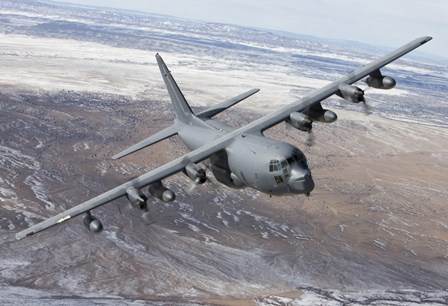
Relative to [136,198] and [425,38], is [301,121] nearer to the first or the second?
[136,198]

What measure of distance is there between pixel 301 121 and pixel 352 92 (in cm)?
438

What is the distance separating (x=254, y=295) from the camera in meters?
52.9

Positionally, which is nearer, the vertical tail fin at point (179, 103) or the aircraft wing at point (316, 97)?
the aircraft wing at point (316, 97)

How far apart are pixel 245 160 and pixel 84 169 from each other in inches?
2203

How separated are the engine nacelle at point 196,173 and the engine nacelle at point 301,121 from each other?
720cm

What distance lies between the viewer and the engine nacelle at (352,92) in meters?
33.1

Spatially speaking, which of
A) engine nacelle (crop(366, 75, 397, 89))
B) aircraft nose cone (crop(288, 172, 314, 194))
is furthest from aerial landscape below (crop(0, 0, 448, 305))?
aircraft nose cone (crop(288, 172, 314, 194))

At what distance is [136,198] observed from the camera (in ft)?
90.0

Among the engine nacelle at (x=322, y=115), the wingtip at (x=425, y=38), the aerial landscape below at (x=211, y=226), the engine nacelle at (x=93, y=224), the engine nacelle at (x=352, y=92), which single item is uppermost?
the wingtip at (x=425, y=38)

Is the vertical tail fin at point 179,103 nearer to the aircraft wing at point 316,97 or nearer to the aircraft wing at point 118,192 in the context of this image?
the aircraft wing at point 316,97

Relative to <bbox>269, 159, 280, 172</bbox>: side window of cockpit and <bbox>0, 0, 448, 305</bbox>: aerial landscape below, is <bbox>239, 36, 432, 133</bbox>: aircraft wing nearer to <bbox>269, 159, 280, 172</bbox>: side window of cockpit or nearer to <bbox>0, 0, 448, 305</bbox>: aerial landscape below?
<bbox>0, 0, 448, 305</bbox>: aerial landscape below

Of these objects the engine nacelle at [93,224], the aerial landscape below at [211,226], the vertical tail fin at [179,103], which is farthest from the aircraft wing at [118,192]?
the vertical tail fin at [179,103]

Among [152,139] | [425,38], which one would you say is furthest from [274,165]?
[425,38]

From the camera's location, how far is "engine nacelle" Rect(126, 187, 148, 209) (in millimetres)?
27312
